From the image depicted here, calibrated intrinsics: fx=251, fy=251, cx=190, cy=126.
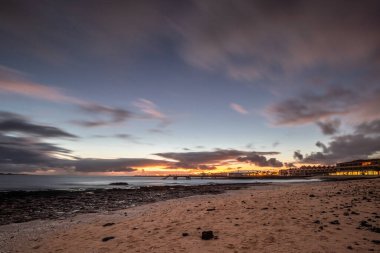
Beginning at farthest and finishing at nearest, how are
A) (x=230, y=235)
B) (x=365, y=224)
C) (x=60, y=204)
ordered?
1. (x=60, y=204)
2. (x=365, y=224)
3. (x=230, y=235)

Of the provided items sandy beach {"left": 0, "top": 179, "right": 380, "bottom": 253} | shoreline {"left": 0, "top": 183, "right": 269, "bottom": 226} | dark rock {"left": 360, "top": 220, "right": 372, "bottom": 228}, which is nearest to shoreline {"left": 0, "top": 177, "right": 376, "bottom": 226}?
shoreline {"left": 0, "top": 183, "right": 269, "bottom": 226}

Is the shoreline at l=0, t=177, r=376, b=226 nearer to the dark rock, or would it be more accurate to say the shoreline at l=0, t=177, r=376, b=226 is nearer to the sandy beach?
the sandy beach

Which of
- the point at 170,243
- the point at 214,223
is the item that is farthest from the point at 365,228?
the point at 170,243

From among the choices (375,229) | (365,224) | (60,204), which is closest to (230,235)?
(375,229)

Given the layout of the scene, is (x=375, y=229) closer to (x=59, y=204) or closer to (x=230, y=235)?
(x=230, y=235)

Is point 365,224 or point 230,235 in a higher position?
point 365,224

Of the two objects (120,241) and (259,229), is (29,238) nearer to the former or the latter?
(120,241)

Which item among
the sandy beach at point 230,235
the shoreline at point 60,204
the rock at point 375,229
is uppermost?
the rock at point 375,229

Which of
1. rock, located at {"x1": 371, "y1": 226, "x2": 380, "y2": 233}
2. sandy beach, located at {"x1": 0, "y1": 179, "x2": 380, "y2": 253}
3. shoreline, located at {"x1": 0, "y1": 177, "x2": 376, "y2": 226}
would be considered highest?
rock, located at {"x1": 371, "y1": 226, "x2": 380, "y2": 233}

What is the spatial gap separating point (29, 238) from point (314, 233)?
1165cm

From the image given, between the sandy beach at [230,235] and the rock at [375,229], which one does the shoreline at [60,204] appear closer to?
the sandy beach at [230,235]

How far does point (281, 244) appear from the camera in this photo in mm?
7652

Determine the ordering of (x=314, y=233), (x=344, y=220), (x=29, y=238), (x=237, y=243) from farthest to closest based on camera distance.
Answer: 1. (x=29, y=238)
2. (x=344, y=220)
3. (x=314, y=233)
4. (x=237, y=243)

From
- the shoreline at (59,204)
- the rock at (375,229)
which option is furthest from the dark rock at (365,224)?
the shoreline at (59,204)
